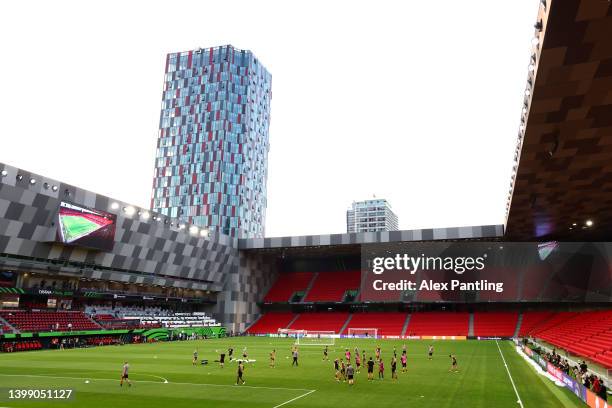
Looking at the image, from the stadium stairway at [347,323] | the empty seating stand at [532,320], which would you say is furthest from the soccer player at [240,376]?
the empty seating stand at [532,320]

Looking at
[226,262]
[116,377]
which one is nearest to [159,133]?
[226,262]

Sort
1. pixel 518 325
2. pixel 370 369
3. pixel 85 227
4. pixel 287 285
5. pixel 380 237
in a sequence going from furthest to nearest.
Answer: pixel 287 285 < pixel 380 237 < pixel 518 325 < pixel 85 227 < pixel 370 369

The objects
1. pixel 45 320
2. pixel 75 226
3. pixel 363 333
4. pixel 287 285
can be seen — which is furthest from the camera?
pixel 287 285

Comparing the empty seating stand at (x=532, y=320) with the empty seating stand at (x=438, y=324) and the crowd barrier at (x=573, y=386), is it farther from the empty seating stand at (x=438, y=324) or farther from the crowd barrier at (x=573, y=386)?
the crowd barrier at (x=573, y=386)

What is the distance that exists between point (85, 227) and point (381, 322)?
53.3m

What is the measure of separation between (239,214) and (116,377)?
116825 millimetres

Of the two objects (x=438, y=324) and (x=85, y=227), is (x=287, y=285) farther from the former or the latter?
(x=85, y=227)

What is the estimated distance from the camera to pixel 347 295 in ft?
300

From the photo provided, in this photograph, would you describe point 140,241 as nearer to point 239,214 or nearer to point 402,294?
point 402,294

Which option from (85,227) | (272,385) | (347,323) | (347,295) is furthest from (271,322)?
(272,385)

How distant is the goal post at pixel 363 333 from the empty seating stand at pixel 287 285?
18.4 metres

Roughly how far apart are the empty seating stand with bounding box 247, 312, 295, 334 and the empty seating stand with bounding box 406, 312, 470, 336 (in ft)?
80.5

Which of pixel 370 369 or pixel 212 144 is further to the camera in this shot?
pixel 212 144

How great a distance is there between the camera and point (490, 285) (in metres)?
73.5
